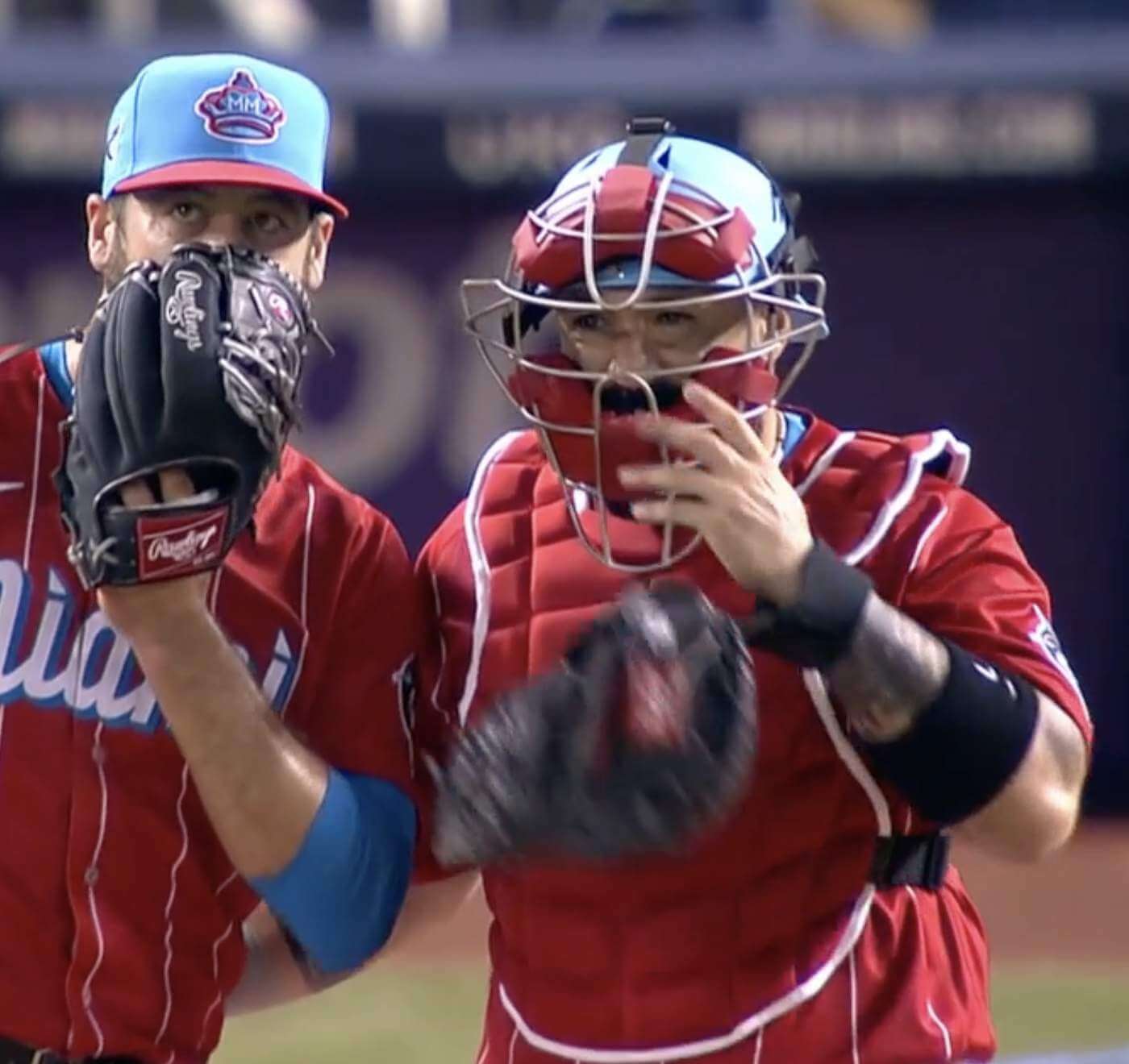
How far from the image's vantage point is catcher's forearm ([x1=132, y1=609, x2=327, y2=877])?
304 centimetres

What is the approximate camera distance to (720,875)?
3.24 m

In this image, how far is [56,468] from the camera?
10.7 feet

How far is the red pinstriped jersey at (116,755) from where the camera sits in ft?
10.7

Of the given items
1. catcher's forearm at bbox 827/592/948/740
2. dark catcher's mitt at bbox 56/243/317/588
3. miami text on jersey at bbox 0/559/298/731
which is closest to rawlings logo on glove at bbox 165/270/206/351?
dark catcher's mitt at bbox 56/243/317/588

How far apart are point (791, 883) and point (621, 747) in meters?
0.36

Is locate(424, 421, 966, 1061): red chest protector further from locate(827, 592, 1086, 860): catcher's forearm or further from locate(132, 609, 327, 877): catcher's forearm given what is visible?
locate(132, 609, 327, 877): catcher's forearm

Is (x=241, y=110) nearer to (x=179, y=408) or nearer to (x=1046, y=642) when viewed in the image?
(x=179, y=408)

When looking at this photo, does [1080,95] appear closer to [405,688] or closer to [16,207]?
[16,207]

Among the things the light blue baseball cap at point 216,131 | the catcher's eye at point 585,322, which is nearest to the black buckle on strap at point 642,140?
the catcher's eye at point 585,322

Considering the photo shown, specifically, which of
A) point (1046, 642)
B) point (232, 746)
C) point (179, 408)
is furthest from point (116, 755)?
point (1046, 642)

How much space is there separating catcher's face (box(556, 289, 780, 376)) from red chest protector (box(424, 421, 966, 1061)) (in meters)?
0.21

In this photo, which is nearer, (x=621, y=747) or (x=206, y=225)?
(x=621, y=747)

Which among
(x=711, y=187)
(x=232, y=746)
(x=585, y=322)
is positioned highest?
(x=711, y=187)

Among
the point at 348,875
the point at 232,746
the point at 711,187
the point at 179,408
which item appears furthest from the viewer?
the point at 711,187
